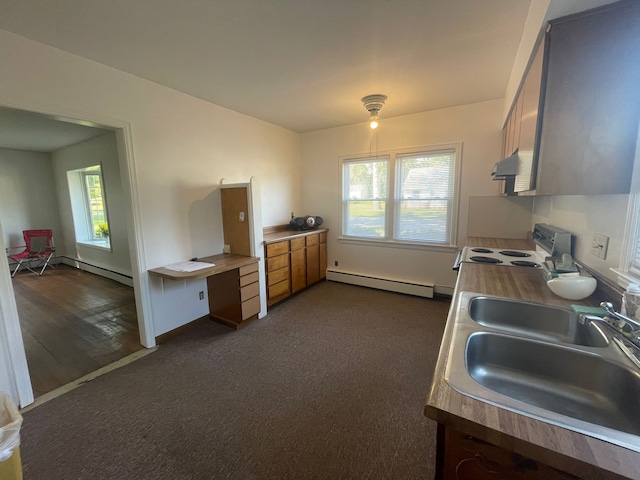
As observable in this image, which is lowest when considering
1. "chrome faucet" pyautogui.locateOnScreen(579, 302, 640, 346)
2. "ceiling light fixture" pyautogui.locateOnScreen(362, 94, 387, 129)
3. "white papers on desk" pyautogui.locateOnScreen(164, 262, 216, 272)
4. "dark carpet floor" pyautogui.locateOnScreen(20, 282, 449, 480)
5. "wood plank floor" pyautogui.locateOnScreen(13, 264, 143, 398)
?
"dark carpet floor" pyautogui.locateOnScreen(20, 282, 449, 480)

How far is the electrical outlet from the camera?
4.37ft

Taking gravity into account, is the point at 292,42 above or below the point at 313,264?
above

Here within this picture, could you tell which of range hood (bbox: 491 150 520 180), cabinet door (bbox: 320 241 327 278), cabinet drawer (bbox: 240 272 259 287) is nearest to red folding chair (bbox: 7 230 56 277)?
cabinet drawer (bbox: 240 272 259 287)

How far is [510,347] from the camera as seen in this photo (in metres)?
1.04

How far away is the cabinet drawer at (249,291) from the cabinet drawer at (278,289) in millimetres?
320

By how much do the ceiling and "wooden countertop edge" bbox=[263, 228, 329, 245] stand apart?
1696 mm

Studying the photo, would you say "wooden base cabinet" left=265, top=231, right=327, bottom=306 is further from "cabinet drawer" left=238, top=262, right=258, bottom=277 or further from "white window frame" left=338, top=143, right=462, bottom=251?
"white window frame" left=338, top=143, right=462, bottom=251

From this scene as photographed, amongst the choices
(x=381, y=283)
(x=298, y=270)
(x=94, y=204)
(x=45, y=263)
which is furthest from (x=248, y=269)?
(x=45, y=263)

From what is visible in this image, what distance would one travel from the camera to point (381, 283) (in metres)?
4.22

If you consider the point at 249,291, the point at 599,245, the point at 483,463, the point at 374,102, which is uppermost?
the point at 374,102

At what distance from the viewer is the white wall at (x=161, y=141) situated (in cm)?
192

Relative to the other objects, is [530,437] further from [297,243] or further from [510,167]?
[297,243]

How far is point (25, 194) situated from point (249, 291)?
5.97 metres

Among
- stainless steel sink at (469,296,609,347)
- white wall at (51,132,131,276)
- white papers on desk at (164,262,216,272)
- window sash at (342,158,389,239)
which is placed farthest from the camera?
white wall at (51,132,131,276)
